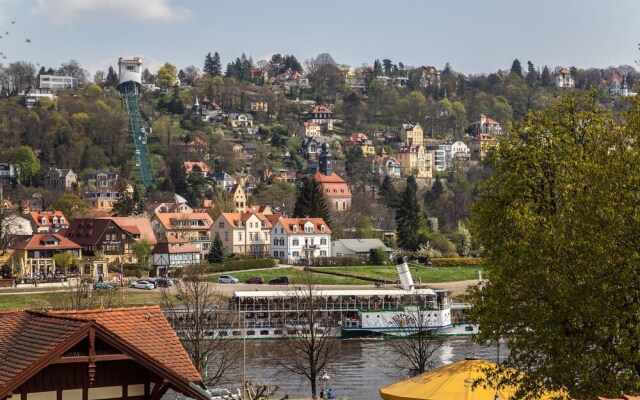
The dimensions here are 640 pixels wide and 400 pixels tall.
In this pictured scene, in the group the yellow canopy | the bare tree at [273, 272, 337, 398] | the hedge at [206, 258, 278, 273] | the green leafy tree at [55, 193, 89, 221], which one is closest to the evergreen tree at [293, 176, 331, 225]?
the hedge at [206, 258, 278, 273]

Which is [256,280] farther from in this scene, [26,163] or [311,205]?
[26,163]

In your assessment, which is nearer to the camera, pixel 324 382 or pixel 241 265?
pixel 324 382

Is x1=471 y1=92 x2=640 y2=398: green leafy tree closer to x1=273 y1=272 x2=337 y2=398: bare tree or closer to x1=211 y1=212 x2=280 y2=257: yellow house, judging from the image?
x1=273 y1=272 x2=337 y2=398: bare tree

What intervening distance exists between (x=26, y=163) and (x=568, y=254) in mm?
153374

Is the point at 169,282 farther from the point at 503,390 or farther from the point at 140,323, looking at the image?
the point at 140,323

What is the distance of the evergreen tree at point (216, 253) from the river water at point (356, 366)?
134 feet

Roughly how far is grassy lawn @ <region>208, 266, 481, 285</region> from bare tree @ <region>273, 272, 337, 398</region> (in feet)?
43.9

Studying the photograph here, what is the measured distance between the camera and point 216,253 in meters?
113

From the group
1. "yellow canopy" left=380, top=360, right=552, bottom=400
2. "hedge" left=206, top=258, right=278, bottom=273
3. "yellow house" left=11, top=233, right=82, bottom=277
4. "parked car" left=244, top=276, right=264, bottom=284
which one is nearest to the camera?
"yellow canopy" left=380, top=360, right=552, bottom=400

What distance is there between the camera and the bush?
368ft

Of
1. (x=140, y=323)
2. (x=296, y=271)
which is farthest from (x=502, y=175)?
(x=296, y=271)

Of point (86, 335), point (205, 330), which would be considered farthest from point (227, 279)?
point (86, 335)

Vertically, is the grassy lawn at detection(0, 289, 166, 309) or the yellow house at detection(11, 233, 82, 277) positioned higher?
the yellow house at detection(11, 233, 82, 277)

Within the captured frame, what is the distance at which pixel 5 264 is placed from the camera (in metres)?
104
